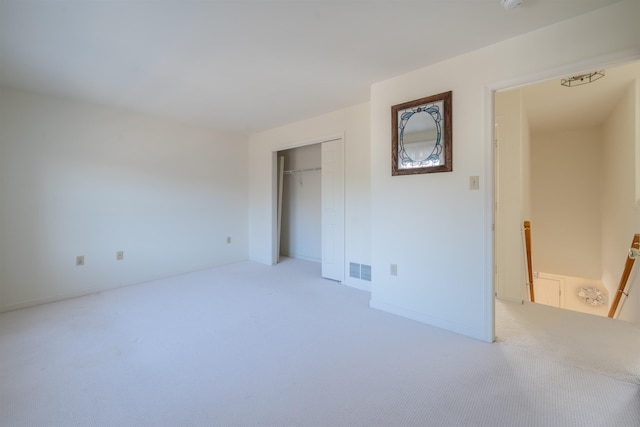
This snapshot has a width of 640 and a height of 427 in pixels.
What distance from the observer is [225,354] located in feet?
6.69

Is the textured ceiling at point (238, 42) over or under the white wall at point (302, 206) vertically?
over

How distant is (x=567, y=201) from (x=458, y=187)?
515cm

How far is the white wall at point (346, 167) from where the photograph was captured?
11.7 ft

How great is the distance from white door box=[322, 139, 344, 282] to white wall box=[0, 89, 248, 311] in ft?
6.65

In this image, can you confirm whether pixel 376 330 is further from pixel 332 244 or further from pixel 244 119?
pixel 244 119

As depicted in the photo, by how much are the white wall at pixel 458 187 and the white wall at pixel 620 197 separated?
6.18 ft

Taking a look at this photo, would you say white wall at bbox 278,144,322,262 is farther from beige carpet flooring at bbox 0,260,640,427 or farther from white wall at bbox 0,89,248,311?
beige carpet flooring at bbox 0,260,640,427

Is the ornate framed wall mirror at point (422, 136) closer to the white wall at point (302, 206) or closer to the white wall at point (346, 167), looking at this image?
the white wall at point (346, 167)

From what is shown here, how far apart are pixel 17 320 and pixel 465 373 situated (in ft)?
13.4

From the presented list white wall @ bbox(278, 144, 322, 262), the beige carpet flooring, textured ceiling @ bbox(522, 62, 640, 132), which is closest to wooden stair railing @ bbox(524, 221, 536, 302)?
the beige carpet flooring

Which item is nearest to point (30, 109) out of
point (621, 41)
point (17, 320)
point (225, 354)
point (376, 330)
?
point (17, 320)

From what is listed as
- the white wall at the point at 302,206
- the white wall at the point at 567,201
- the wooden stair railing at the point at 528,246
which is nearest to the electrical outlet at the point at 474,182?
the wooden stair railing at the point at 528,246

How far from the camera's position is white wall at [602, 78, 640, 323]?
295 cm

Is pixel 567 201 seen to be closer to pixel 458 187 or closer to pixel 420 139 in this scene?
pixel 458 187
